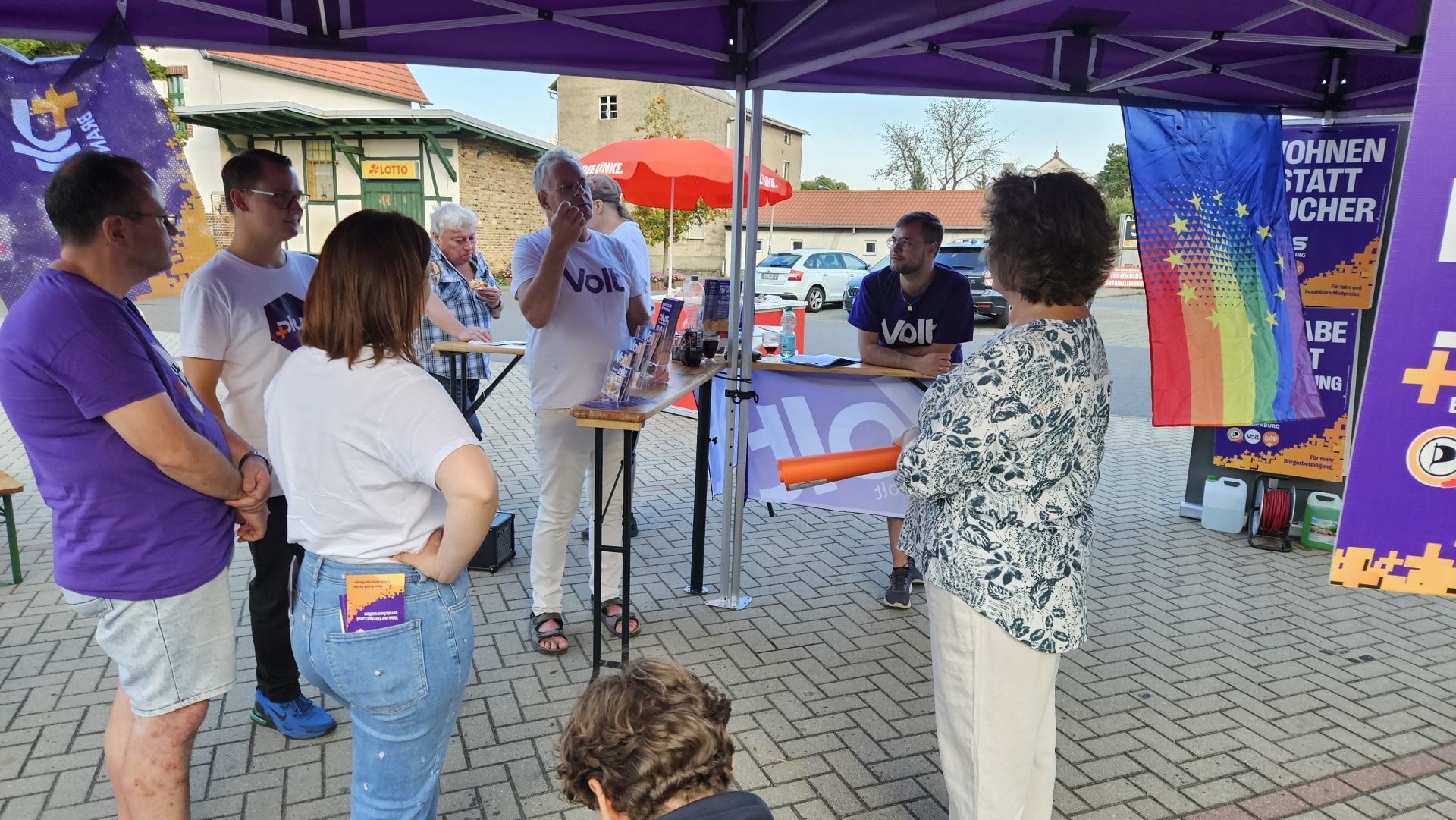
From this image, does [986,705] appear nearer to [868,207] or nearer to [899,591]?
[899,591]

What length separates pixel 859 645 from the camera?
3.81m

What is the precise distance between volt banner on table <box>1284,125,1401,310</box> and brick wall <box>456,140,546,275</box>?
20.8 meters

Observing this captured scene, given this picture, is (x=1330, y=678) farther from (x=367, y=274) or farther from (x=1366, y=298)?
(x=367, y=274)

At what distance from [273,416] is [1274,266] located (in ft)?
12.5

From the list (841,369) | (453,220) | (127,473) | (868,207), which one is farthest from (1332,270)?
(868,207)

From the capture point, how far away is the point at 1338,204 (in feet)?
15.3

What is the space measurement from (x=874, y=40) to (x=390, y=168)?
23298 mm

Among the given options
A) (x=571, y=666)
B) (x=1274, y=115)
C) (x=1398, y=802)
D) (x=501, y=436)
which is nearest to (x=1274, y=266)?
(x=1274, y=115)

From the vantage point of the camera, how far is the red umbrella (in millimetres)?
9109

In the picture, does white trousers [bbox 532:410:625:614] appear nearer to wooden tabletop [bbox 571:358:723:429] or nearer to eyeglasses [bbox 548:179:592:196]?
wooden tabletop [bbox 571:358:723:429]

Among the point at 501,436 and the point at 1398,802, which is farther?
the point at 501,436

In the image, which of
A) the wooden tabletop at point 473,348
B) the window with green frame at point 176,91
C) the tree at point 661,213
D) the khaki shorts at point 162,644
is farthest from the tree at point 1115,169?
the khaki shorts at point 162,644

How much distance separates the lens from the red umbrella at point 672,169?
29.9 ft

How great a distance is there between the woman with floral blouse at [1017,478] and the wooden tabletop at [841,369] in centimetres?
207
